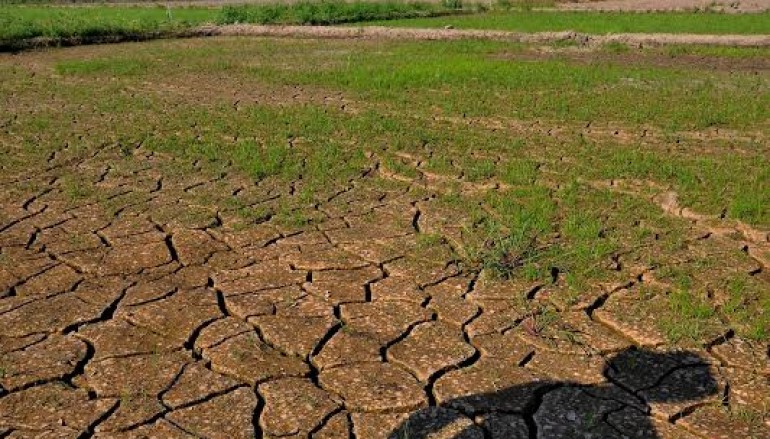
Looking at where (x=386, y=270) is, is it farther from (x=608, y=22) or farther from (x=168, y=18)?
(x=168, y=18)

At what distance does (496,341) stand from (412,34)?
15.8m

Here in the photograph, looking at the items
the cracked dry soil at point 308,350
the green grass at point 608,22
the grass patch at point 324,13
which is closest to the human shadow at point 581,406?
the cracked dry soil at point 308,350

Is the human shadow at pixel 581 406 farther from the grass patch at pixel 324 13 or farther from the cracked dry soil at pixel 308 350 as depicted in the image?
the grass patch at pixel 324 13

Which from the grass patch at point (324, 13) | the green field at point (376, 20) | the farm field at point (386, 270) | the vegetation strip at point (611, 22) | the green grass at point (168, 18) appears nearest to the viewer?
the farm field at point (386, 270)

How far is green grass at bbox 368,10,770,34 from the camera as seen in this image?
784 inches

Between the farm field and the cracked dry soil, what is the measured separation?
15 mm

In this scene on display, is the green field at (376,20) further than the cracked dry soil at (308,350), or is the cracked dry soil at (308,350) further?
the green field at (376,20)

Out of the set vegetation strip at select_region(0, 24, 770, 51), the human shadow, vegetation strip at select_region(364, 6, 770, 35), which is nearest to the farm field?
the human shadow

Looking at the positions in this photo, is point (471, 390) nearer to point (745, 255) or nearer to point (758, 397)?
point (758, 397)

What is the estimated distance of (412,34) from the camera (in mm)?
18984

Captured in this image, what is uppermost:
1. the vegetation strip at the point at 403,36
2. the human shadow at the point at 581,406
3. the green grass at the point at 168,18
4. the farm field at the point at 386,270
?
the green grass at the point at 168,18

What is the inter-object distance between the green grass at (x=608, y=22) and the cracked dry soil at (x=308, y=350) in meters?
16.0

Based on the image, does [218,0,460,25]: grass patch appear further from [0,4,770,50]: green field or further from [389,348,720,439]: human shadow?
[389,348,720,439]: human shadow

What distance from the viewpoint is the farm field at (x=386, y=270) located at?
3432 mm
